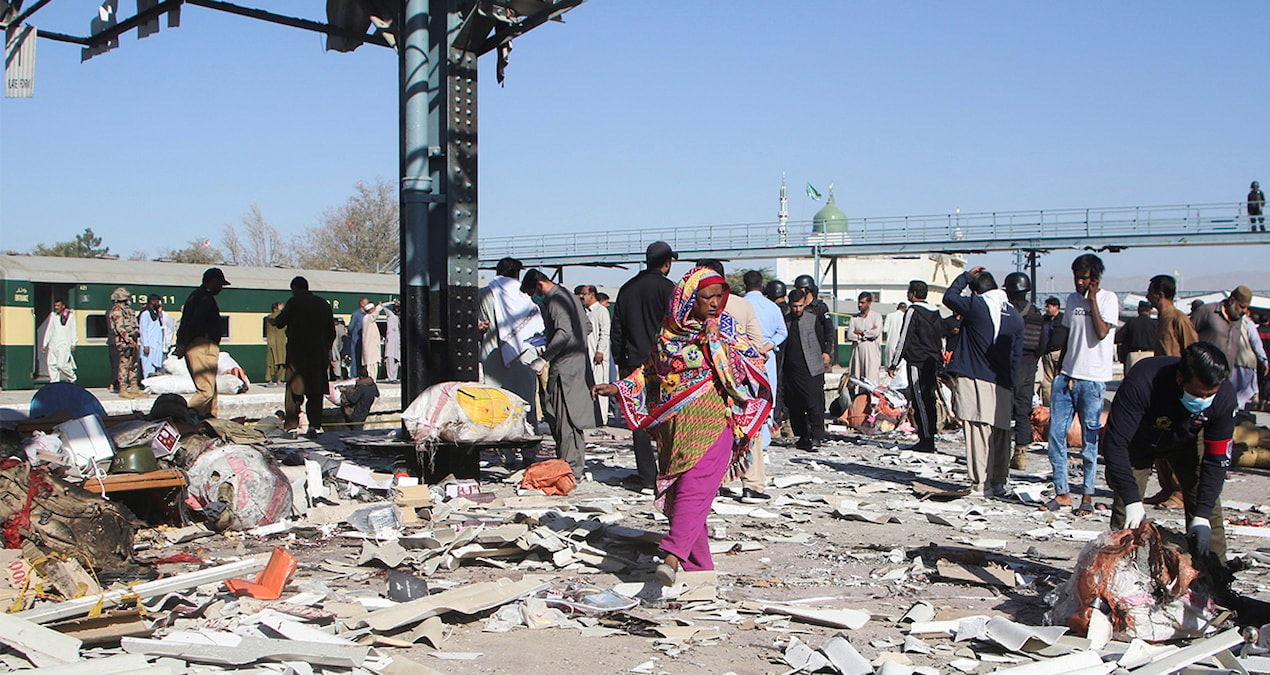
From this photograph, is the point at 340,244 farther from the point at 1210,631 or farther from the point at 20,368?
the point at 1210,631

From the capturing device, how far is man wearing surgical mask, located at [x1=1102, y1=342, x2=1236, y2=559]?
524cm

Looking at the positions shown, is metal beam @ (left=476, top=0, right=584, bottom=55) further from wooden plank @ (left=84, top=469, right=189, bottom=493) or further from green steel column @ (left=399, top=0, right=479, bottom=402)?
wooden plank @ (left=84, top=469, right=189, bottom=493)

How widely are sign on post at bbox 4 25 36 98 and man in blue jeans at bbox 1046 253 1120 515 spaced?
9083 millimetres

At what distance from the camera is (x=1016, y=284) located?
Result: 34.2 ft

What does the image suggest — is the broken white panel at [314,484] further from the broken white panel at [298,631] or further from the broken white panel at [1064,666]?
the broken white panel at [1064,666]

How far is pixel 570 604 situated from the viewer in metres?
5.48

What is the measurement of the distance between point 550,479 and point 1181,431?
192 inches

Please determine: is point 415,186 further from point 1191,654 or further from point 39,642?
point 1191,654

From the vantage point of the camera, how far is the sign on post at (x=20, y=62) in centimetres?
1012

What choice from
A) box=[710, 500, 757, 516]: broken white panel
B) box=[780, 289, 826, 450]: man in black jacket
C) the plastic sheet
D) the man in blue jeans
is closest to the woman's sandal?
box=[710, 500, 757, 516]: broken white panel

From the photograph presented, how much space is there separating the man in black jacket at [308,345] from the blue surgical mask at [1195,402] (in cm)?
919

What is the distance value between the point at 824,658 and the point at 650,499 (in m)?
4.28

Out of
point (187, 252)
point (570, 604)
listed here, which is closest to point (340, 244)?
point (187, 252)

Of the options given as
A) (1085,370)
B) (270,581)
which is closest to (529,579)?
(270,581)
